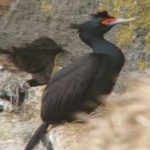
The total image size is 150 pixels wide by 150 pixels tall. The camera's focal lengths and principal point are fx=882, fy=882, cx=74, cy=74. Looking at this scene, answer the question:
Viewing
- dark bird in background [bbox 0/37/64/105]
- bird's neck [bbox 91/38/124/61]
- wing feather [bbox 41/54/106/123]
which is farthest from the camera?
dark bird in background [bbox 0/37/64/105]

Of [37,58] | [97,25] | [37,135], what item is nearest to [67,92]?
[37,135]

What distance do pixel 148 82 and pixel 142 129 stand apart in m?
0.41

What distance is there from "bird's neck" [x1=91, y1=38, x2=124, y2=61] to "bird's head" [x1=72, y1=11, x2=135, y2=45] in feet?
0.18

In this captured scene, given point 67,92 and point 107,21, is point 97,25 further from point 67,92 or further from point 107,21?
point 67,92

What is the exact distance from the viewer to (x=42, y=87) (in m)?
9.12

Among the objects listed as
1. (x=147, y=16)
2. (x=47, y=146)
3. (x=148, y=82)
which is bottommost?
(x=47, y=146)

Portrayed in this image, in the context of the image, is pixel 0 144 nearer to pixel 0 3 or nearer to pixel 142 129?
pixel 0 3

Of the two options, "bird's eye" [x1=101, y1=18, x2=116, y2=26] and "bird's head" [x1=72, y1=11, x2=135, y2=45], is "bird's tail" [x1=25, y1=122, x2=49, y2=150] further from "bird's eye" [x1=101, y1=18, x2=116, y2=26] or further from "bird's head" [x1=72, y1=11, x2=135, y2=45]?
"bird's eye" [x1=101, y1=18, x2=116, y2=26]

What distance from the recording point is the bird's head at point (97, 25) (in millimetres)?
7977

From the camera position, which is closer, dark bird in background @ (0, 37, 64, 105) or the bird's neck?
the bird's neck

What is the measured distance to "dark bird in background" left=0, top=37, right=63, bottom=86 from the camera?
9.56 m


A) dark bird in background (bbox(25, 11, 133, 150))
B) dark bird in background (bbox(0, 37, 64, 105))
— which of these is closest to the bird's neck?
dark bird in background (bbox(25, 11, 133, 150))

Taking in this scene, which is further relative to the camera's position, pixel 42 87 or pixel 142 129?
pixel 42 87

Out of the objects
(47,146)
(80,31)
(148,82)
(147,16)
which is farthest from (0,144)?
(148,82)
